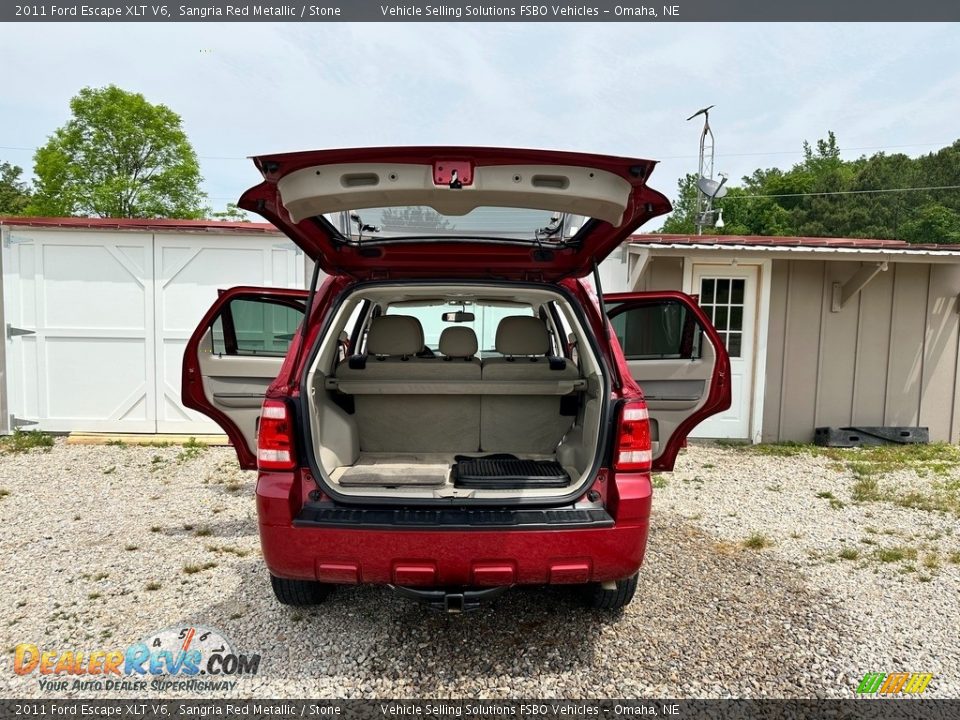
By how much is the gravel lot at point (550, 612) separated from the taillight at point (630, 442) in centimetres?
84

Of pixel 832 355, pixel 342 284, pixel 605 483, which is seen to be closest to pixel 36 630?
pixel 342 284

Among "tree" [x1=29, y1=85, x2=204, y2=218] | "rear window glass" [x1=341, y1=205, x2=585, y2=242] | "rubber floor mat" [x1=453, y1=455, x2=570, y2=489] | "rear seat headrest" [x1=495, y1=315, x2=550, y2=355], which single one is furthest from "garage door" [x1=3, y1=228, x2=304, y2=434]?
Answer: "tree" [x1=29, y1=85, x2=204, y2=218]

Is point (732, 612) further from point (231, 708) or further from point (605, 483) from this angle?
point (231, 708)

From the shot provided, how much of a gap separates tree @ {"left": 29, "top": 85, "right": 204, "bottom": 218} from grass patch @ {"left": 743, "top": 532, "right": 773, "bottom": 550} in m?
32.3

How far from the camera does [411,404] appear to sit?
3322 mm

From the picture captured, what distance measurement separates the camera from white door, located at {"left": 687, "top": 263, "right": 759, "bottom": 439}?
22.4 feet

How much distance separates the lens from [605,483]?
2221 millimetres

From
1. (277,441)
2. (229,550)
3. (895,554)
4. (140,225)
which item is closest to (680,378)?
(895,554)

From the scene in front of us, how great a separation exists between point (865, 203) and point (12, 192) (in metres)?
52.3

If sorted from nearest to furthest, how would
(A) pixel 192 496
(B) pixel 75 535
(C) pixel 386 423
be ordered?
(C) pixel 386 423, (B) pixel 75 535, (A) pixel 192 496

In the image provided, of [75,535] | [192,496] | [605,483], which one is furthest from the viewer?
[192,496]

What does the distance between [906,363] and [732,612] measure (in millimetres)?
5936

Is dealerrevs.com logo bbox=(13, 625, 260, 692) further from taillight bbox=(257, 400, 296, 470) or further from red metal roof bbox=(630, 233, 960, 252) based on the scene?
red metal roof bbox=(630, 233, 960, 252)

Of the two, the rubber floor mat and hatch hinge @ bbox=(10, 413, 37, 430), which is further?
hatch hinge @ bbox=(10, 413, 37, 430)
